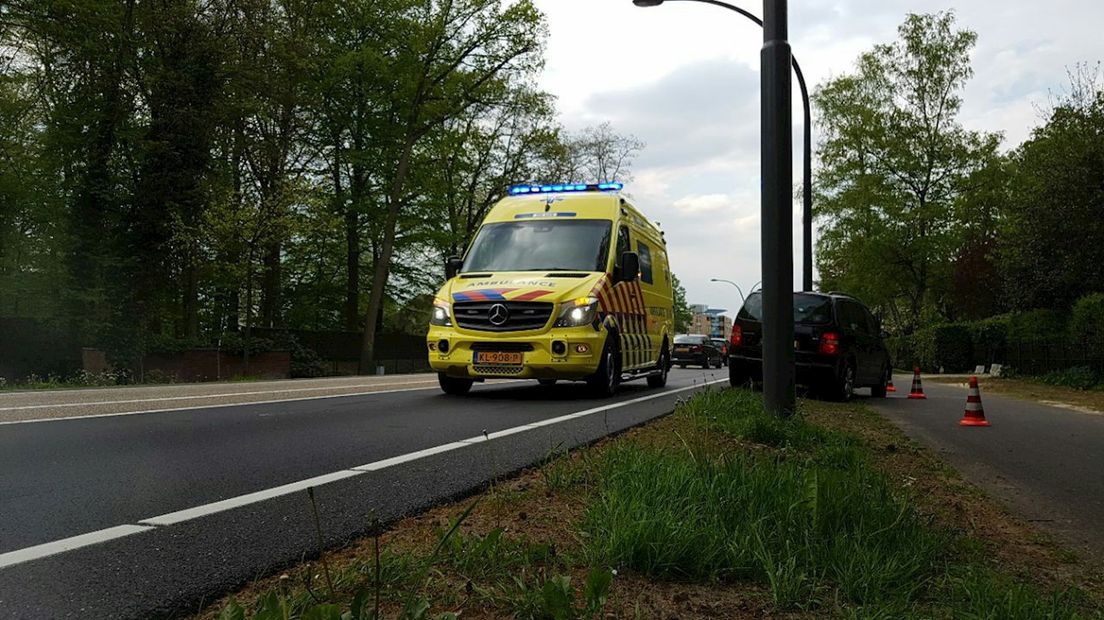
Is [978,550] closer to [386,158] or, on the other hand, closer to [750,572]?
[750,572]

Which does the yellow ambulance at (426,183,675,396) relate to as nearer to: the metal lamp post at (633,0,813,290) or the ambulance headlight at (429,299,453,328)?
the ambulance headlight at (429,299,453,328)

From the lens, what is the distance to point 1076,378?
65.2 ft

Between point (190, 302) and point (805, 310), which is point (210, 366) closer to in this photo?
point (190, 302)

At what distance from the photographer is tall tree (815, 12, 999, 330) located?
143 feet

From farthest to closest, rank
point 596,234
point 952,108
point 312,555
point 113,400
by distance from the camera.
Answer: point 952,108, point 596,234, point 113,400, point 312,555

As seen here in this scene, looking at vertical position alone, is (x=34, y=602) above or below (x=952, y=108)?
below

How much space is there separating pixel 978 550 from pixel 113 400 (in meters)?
9.01

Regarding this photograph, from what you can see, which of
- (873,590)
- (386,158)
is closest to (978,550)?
(873,590)

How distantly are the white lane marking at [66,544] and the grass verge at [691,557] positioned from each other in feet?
3.03

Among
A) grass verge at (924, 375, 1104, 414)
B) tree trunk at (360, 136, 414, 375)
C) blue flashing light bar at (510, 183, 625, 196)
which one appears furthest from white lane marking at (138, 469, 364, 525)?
tree trunk at (360, 136, 414, 375)

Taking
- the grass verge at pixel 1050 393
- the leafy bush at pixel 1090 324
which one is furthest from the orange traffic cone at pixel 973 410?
the leafy bush at pixel 1090 324

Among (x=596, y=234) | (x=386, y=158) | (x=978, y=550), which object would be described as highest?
(x=386, y=158)

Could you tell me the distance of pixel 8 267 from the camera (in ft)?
81.4

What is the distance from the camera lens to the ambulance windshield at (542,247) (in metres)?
11.6
